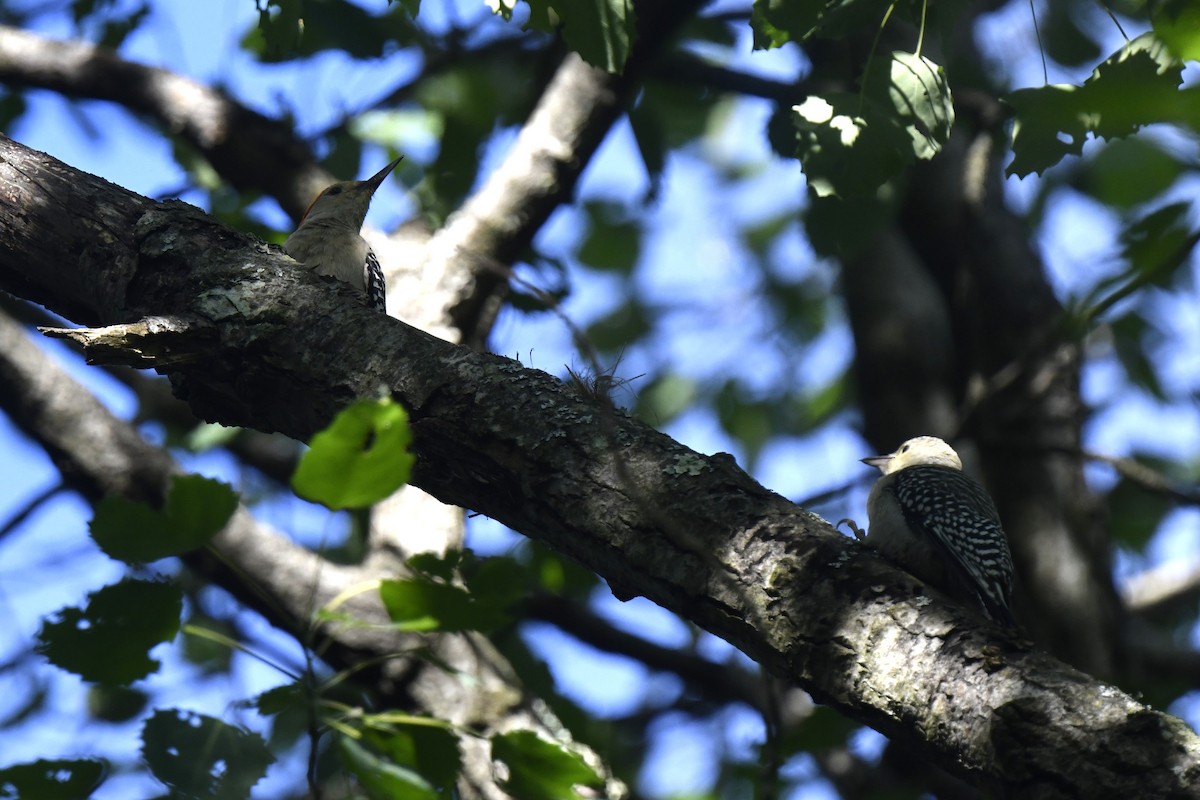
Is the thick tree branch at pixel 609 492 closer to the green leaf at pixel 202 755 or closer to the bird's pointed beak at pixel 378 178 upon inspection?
the green leaf at pixel 202 755

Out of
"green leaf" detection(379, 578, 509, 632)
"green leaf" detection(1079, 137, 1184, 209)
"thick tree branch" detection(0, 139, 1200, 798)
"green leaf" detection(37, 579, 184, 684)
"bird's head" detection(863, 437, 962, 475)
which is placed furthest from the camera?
"bird's head" detection(863, 437, 962, 475)

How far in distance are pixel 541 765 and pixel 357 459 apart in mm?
1109

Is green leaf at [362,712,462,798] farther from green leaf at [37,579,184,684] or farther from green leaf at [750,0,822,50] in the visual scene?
green leaf at [750,0,822,50]

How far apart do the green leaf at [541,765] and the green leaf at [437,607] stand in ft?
1.05

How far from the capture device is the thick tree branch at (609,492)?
1989 millimetres

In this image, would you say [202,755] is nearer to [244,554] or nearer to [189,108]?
[244,554]

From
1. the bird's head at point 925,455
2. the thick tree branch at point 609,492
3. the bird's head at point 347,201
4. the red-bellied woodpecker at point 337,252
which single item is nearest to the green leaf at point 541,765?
the thick tree branch at point 609,492

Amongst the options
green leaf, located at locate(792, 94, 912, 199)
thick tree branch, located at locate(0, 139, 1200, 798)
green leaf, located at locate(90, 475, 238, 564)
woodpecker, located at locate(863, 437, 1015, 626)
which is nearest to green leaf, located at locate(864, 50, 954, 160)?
green leaf, located at locate(792, 94, 912, 199)

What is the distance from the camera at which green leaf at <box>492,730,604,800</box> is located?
2752 mm

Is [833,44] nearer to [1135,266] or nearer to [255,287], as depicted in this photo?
[255,287]

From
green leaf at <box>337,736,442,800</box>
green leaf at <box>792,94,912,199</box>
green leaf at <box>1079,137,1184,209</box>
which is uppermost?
green leaf at <box>792,94,912,199</box>

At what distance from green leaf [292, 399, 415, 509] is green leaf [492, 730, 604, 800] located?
0.89m

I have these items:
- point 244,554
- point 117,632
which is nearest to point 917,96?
point 117,632

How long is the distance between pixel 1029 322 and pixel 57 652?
5.76 metres
